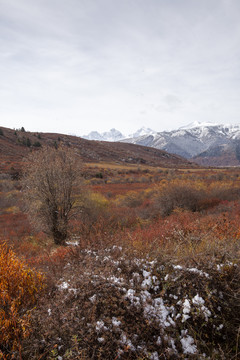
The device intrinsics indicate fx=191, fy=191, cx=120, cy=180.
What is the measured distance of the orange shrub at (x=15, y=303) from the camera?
8.63ft

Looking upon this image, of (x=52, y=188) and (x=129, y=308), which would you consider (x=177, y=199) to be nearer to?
(x=52, y=188)

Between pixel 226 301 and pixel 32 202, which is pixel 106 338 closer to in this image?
pixel 226 301

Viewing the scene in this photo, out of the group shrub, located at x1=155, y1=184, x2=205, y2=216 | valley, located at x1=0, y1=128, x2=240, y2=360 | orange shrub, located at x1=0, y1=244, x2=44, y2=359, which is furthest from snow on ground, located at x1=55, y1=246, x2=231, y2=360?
shrub, located at x1=155, y1=184, x2=205, y2=216

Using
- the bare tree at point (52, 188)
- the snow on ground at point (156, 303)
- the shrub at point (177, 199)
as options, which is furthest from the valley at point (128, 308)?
the shrub at point (177, 199)

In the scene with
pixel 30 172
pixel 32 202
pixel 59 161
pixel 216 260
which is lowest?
pixel 32 202

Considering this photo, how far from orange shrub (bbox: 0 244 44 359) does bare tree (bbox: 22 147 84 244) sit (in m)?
6.98

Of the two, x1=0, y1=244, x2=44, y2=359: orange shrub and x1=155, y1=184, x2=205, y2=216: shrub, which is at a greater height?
x1=0, y1=244, x2=44, y2=359: orange shrub

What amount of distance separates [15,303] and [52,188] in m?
8.11

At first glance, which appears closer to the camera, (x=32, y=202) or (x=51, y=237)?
(x=32, y=202)

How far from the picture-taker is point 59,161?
10.9 m

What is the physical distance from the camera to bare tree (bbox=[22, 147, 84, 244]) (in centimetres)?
1060

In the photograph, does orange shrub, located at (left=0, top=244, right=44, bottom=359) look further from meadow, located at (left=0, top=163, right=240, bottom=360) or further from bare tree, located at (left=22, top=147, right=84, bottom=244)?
bare tree, located at (left=22, top=147, right=84, bottom=244)

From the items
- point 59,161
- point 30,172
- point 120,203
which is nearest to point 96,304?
point 59,161

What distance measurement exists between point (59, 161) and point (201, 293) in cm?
970
